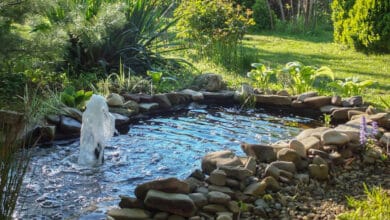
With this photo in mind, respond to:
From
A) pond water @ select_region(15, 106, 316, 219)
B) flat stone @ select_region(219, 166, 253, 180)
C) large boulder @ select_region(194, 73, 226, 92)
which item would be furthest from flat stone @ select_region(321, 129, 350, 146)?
large boulder @ select_region(194, 73, 226, 92)

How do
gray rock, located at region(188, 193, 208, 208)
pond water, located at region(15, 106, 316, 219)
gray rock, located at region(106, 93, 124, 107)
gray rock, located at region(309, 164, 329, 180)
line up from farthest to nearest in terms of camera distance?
1. gray rock, located at region(106, 93, 124, 107)
2. gray rock, located at region(309, 164, 329, 180)
3. pond water, located at region(15, 106, 316, 219)
4. gray rock, located at region(188, 193, 208, 208)

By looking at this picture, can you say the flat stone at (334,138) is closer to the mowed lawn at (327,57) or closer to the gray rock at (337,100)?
the gray rock at (337,100)

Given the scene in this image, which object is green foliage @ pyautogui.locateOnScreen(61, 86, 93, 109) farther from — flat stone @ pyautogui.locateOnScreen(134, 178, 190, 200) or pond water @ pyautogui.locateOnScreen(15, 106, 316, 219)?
flat stone @ pyautogui.locateOnScreen(134, 178, 190, 200)

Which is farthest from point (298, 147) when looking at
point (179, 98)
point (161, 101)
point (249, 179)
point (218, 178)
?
point (179, 98)

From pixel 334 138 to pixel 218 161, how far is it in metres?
1.14

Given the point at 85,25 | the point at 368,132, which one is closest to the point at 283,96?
the point at 368,132

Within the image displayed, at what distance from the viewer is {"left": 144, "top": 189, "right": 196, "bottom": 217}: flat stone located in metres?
3.47

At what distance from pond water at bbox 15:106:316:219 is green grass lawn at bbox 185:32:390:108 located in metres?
1.60

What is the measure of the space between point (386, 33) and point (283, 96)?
4190 mm

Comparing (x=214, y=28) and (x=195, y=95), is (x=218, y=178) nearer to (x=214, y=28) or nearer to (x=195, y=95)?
(x=195, y=95)

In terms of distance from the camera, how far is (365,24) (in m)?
10.7

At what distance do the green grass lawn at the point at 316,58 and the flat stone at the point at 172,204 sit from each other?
4.11m

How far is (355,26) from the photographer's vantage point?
36.0 ft

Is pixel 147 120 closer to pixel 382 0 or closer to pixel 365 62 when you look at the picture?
pixel 365 62
